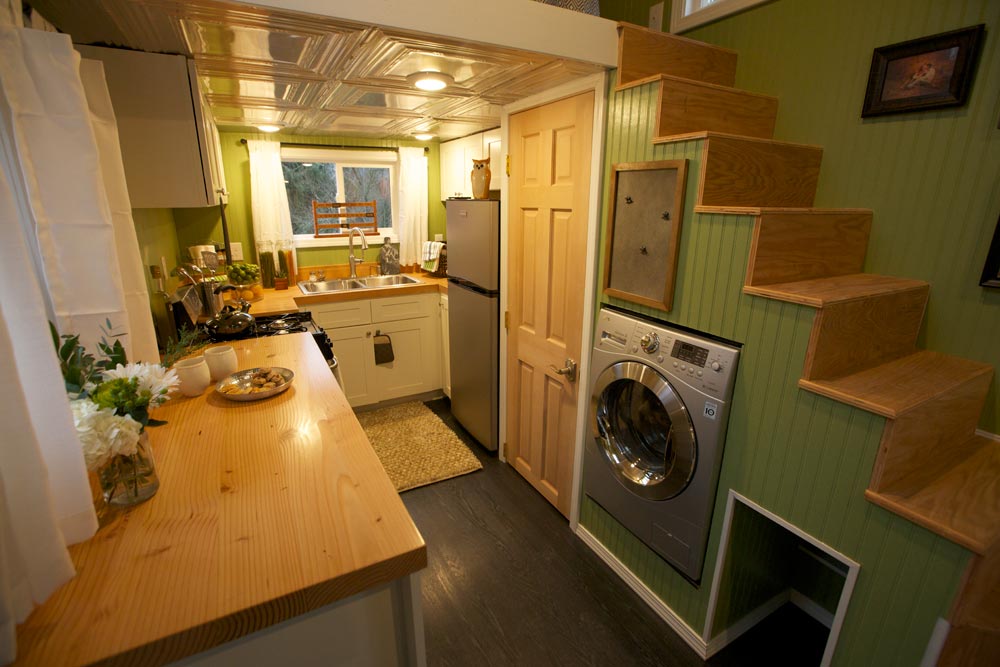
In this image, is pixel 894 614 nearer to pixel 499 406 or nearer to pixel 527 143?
pixel 499 406

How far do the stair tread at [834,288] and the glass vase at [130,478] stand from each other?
1.59 meters

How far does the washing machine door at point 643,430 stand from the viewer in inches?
63.5

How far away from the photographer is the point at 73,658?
26.7 inches

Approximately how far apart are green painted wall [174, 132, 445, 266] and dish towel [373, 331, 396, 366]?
97cm

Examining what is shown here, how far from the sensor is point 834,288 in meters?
1.35

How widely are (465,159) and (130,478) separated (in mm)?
3208

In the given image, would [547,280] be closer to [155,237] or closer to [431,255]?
[431,255]

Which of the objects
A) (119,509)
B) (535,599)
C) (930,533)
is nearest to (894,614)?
(930,533)

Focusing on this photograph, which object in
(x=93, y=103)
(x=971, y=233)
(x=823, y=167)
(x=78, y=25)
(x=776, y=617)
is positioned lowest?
(x=776, y=617)

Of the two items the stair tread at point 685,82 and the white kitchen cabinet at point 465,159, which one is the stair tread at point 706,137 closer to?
the stair tread at point 685,82

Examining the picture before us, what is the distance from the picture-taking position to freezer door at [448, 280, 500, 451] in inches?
109

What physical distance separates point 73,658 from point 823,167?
2.29 metres

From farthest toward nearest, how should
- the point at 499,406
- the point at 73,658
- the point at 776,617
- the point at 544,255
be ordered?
the point at 499,406 < the point at 544,255 < the point at 776,617 < the point at 73,658

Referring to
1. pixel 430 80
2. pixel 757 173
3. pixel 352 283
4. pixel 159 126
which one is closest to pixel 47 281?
pixel 159 126
